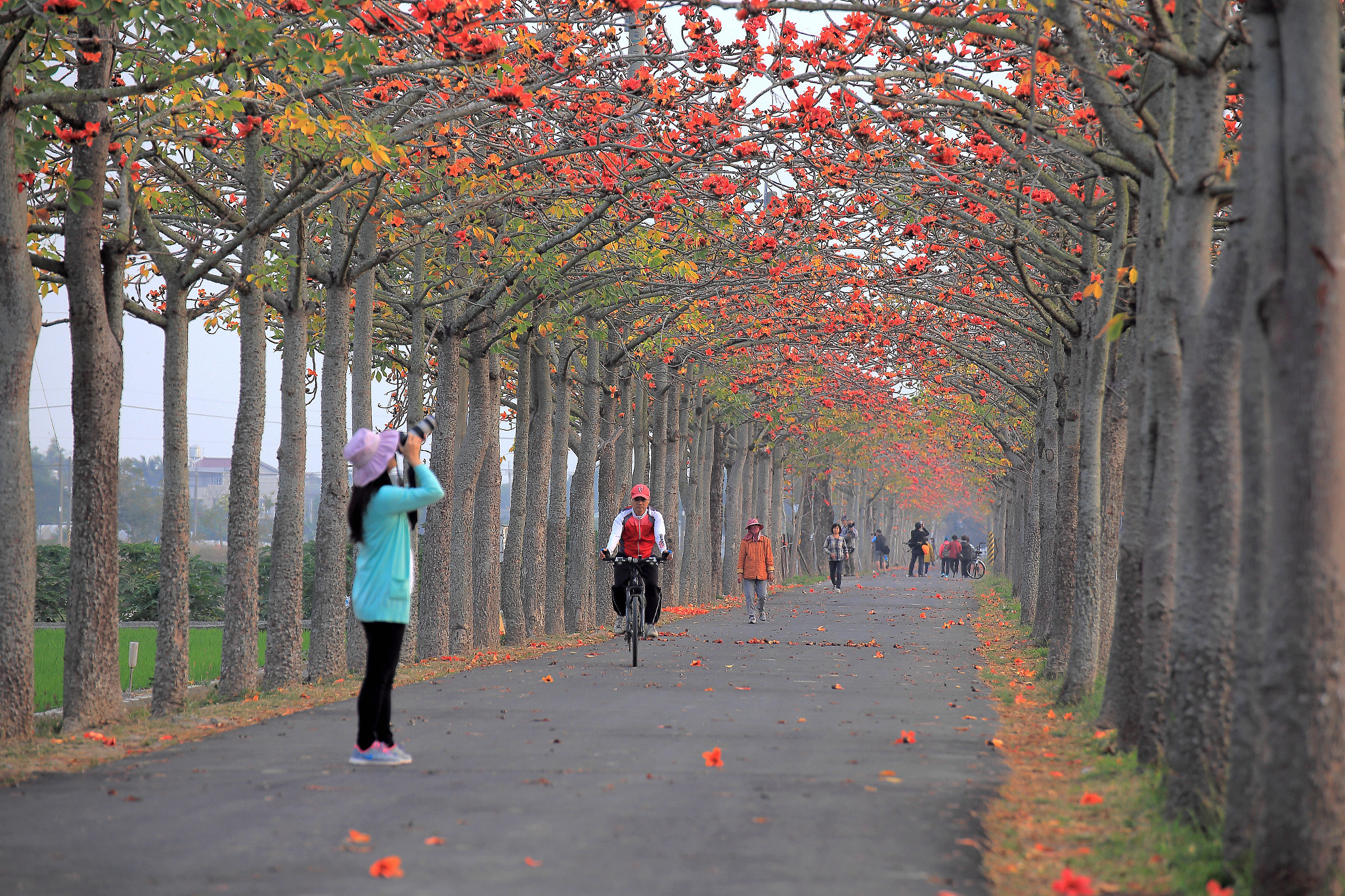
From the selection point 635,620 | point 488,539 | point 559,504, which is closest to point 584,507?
point 559,504

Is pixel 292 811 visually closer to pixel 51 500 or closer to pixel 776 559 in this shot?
pixel 776 559

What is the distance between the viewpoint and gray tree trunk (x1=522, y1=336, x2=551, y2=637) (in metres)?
20.2

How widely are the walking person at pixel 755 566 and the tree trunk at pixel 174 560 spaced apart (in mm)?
12547

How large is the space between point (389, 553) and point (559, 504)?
14040 mm

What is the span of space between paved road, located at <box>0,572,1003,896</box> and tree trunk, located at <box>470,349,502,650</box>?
7058 millimetres

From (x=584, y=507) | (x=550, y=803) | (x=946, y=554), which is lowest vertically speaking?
(x=550, y=803)

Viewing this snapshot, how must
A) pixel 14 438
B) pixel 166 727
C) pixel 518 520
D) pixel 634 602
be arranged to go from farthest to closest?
pixel 518 520 < pixel 634 602 < pixel 166 727 < pixel 14 438

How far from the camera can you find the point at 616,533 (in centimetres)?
1509

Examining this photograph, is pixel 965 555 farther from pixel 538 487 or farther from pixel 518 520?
pixel 538 487

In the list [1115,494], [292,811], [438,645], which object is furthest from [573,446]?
[292,811]

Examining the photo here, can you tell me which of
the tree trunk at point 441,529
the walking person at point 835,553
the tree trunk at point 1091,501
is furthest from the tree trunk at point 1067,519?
the walking person at point 835,553

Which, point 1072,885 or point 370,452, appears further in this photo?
point 370,452

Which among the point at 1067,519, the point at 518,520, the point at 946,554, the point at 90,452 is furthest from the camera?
the point at 946,554

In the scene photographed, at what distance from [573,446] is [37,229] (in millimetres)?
18482
